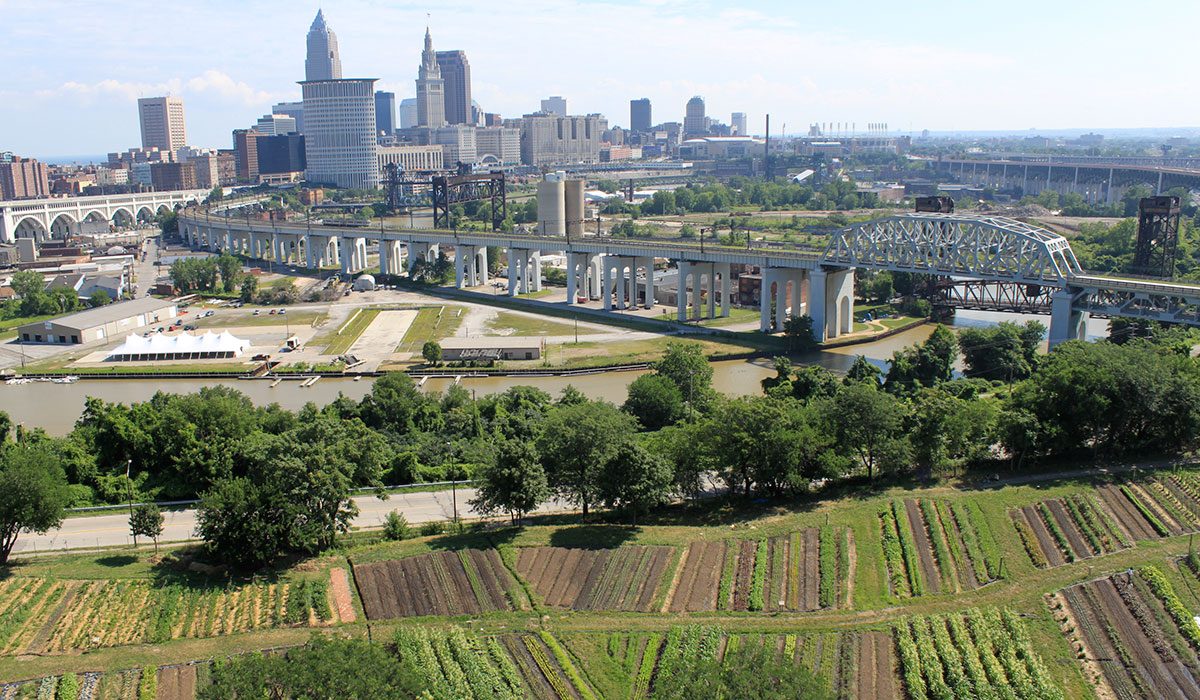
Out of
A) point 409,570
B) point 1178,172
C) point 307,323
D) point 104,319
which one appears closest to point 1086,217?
point 1178,172

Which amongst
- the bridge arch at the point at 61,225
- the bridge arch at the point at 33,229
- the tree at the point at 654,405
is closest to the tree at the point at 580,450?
the tree at the point at 654,405

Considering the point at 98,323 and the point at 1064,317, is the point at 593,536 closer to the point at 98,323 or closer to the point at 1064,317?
the point at 1064,317

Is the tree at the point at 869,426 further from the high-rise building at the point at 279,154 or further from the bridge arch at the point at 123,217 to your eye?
the high-rise building at the point at 279,154

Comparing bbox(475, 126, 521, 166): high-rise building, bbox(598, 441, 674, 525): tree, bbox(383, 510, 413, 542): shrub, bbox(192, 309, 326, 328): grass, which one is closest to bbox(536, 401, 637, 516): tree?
bbox(598, 441, 674, 525): tree

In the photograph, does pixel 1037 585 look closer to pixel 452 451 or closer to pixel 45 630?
pixel 452 451

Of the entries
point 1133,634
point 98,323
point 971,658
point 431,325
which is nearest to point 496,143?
point 431,325

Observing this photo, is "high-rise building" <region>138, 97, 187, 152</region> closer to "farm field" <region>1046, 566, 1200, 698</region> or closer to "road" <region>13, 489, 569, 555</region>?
"road" <region>13, 489, 569, 555</region>
